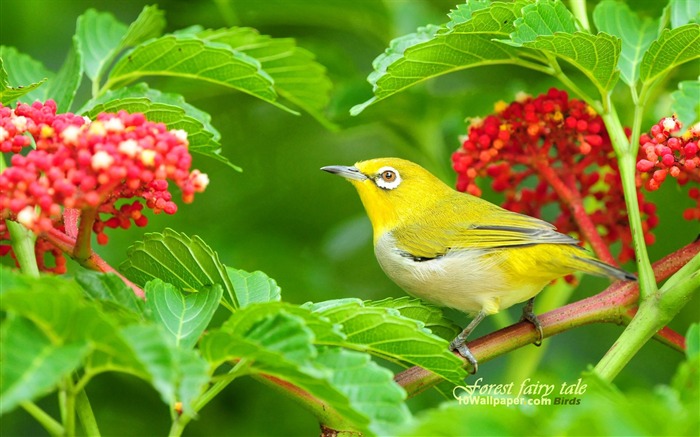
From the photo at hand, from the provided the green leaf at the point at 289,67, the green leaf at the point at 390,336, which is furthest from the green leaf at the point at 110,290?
the green leaf at the point at 289,67

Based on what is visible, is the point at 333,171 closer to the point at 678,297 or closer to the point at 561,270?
the point at 561,270

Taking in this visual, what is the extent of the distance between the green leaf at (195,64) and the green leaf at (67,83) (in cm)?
13

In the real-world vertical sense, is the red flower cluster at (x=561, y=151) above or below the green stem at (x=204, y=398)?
above

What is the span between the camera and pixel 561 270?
387 cm

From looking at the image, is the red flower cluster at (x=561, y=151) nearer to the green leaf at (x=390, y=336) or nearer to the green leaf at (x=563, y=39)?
the green leaf at (x=563, y=39)

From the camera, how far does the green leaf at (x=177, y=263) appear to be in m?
2.89

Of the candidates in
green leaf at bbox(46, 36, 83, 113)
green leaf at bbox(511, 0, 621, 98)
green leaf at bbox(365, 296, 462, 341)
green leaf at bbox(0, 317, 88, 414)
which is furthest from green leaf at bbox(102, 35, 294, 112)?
green leaf at bbox(0, 317, 88, 414)

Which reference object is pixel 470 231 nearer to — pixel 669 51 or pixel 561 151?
pixel 561 151

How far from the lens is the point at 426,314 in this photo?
3.44 metres

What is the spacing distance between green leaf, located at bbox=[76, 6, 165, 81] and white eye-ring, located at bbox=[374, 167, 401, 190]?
1.41 meters

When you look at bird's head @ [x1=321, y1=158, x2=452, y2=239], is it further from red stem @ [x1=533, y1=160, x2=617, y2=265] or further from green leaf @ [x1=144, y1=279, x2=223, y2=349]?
green leaf @ [x1=144, y1=279, x2=223, y2=349]

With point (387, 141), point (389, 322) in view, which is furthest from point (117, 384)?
point (389, 322)

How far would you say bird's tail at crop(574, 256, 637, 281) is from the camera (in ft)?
10.5

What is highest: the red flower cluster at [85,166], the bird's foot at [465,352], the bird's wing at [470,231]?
the bird's wing at [470,231]
